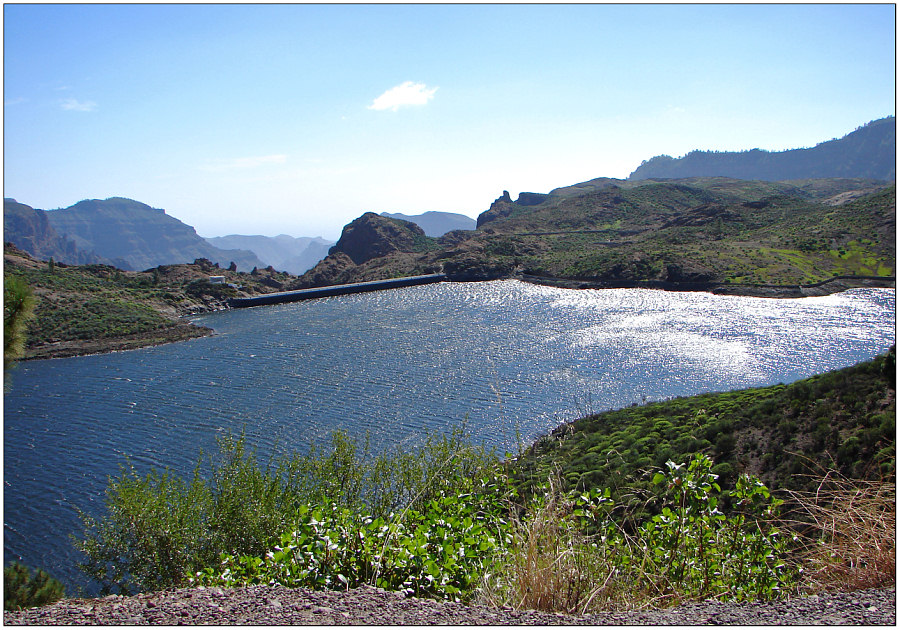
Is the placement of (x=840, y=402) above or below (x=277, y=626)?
below

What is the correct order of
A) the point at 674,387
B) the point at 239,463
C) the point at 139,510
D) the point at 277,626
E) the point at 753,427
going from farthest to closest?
the point at 674,387, the point at 753,427, the point at 239,463, the point at 139,510, the point at 277,626

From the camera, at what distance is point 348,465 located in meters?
14.0

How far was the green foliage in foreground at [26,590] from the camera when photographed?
665 cm

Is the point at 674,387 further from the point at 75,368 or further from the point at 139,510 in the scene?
the point at 75,368

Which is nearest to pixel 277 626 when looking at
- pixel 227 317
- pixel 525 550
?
pixel 525 550

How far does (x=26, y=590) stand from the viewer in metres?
7.05

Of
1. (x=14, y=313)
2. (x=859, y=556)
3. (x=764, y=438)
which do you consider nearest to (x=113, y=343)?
(x=14, y=313)

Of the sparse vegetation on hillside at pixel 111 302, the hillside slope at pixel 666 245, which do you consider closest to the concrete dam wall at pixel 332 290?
the sparse vegetation on hillside at pixel 111 302

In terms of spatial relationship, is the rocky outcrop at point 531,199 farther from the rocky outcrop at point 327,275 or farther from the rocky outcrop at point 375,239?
the rocky outcrop at point 327,275

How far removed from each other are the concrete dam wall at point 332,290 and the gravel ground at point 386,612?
7186cm

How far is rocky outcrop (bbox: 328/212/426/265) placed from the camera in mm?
107375

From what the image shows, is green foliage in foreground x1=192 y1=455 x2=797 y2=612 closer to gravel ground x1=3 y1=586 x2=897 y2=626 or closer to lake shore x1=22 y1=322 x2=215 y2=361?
gravel ground x1=3 y1=586 x2=897 y2=626

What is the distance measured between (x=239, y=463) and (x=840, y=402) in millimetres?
14650

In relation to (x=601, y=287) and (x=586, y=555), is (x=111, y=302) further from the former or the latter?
(x=586, y=555)
